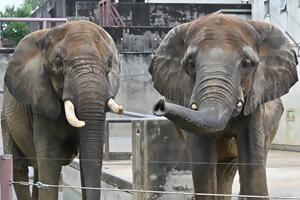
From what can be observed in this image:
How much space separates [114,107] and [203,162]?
2.57ft

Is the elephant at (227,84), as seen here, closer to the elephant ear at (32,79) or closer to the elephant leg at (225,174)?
the elephant leg at (225,174)

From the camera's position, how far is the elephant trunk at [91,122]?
5.67 m

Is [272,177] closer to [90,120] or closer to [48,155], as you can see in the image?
[48,155]

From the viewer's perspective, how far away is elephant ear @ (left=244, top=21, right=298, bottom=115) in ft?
18.8

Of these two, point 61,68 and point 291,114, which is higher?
point 61,68

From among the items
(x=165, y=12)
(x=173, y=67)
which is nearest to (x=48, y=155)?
(x=173, y=67)

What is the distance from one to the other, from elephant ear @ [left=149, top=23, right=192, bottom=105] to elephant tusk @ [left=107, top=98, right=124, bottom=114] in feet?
1.61

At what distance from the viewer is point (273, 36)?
5871mm

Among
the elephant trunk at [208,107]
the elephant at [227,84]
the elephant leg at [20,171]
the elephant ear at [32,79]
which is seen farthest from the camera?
the elephant leg at [20,171]

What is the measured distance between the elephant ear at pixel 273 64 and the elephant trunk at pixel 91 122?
117 cm

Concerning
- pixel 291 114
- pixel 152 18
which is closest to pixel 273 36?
pixel 291 114

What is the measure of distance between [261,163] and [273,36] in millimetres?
973

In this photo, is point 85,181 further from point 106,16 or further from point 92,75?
point 106,16

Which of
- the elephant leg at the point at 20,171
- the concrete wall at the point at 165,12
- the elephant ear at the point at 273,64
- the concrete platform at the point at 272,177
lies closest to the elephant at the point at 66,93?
the elephant leg at the point at 20,171
